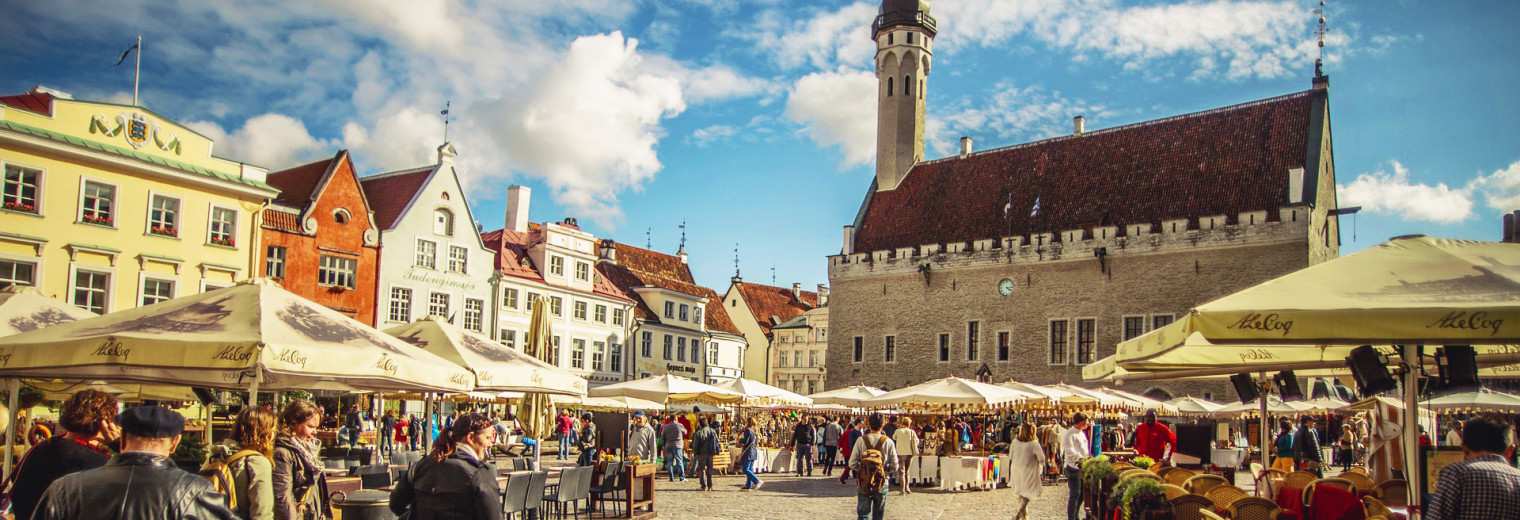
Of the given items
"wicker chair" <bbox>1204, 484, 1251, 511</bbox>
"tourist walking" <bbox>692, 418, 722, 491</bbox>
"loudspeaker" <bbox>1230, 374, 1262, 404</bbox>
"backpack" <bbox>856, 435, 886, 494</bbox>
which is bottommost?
"tourist walking" <bbox>692, 418, 722, 491</bbox>

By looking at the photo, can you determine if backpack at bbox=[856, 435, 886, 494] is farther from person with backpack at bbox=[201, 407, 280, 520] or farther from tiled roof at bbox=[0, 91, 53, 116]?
tiled roof at bbox=[0, 91, 53, 116]

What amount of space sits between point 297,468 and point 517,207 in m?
39.4

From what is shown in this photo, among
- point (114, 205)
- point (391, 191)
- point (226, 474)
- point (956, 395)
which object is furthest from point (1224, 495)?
point (391, 191)

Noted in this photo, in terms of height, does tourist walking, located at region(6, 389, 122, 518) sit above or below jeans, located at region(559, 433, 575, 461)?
above

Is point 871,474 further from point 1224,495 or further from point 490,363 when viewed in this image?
point 490,363

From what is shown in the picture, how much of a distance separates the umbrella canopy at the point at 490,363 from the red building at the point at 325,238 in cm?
2113

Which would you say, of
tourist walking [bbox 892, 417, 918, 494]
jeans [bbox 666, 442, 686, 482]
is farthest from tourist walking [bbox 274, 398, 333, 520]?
jeans [bbox 666, 442, 686, 482]

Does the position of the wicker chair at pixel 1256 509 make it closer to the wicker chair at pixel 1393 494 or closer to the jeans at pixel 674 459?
the wicker chair at pixel 1393 494

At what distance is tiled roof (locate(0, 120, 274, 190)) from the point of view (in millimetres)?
24391

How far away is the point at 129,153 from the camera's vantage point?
26.6 meters

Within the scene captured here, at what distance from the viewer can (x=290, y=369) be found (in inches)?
280

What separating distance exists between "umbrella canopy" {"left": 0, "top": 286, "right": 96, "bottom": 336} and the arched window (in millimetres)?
24630

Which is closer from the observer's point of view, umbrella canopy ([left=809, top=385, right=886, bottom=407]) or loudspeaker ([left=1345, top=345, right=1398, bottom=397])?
loudspeaker ([left=1345, top=345, right=1398, bottom=397])

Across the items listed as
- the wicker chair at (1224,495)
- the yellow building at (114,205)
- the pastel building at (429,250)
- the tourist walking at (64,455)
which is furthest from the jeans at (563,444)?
the tourist walking at (64,455)
